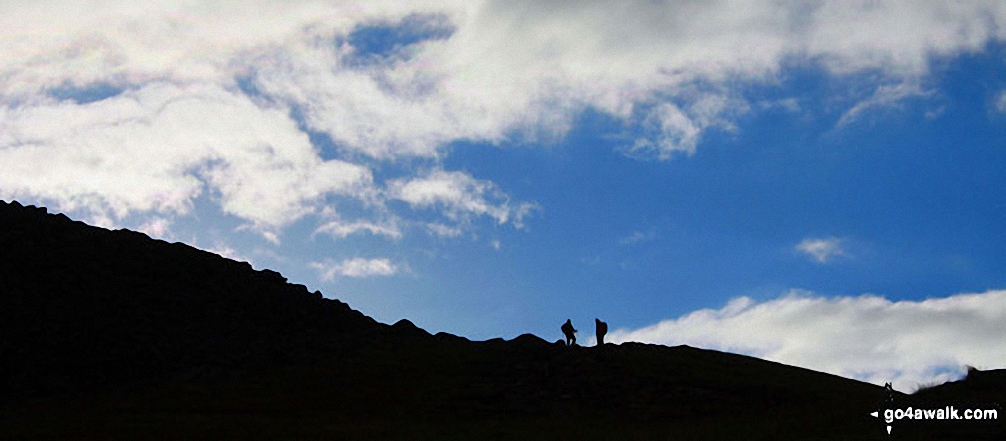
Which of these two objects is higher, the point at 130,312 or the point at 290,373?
the point at 130,312

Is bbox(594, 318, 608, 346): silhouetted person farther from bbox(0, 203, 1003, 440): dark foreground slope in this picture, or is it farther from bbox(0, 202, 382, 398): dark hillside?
bbox(0, 202, 382, 398): dark hillside

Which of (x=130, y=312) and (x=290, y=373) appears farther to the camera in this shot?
(x=130, y=312)

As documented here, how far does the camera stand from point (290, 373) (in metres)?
44.0

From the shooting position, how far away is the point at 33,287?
5050 cm

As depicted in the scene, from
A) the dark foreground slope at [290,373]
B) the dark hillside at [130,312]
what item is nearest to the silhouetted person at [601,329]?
the dark foreground slope at [290,373]

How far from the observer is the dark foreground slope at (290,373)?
29125 millimetres

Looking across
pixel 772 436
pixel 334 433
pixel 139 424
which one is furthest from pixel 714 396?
pixel 139 424

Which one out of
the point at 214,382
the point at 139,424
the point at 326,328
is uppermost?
the point at 326,328

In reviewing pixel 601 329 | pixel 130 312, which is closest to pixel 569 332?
pixel 601 329

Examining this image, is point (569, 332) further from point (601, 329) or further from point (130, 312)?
point (130, 312)

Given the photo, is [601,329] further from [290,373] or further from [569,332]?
[290,373]

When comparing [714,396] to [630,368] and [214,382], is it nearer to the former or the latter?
[630,368]

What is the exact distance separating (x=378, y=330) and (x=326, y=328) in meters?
3.12

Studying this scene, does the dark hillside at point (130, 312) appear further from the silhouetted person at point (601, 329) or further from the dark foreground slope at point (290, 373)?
the silhouetted person at point (601, 329)
